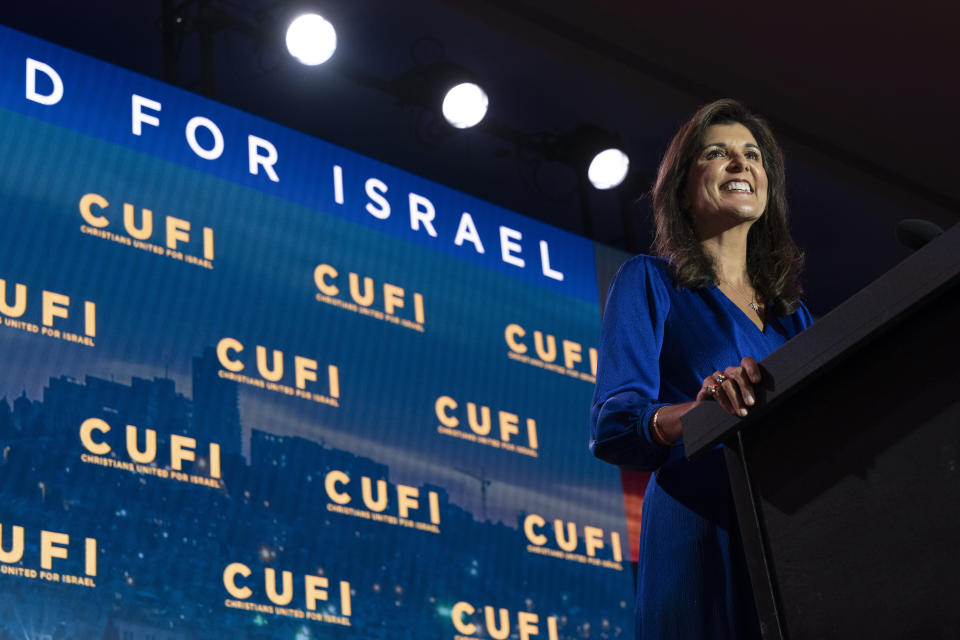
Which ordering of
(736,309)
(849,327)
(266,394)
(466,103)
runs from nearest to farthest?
1. (849,327)
2. (736,309)
3. (266,394)
4. (466,103)

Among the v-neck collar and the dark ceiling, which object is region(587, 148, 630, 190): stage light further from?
the v-neck collar

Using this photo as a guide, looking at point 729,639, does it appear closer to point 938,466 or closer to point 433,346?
point 938,466

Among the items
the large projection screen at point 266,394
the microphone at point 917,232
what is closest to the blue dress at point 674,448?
the microphone at point 917,232

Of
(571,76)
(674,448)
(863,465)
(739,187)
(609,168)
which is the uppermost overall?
(571,76)

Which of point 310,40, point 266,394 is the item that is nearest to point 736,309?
point 266,394

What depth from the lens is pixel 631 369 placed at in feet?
3.61

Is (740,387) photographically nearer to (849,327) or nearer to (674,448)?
(849,327)

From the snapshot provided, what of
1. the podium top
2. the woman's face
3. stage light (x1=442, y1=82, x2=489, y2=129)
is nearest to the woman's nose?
the woman's face

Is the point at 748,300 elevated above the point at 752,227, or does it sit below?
below

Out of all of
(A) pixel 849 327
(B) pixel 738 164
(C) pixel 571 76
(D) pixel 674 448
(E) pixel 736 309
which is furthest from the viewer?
(C) pixel 571 76

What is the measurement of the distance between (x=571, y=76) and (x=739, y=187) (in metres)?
3.21

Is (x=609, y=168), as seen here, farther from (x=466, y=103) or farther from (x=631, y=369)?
(x=631, y=369)

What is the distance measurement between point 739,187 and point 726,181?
2cm

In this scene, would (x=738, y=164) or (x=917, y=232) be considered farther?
(x=738, y=164)
